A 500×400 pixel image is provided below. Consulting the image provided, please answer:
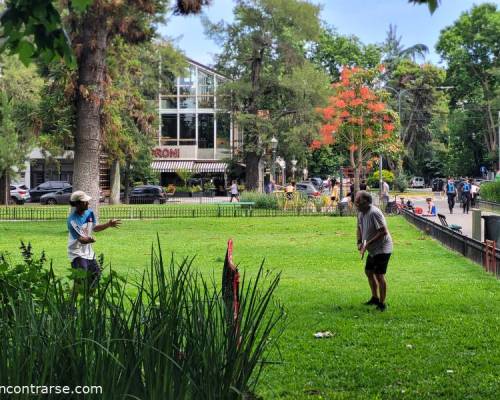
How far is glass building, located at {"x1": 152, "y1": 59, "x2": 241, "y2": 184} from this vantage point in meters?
64.1

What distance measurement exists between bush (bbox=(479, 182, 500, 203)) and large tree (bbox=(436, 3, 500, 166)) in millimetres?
22284

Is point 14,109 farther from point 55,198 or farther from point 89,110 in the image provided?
point 89,110

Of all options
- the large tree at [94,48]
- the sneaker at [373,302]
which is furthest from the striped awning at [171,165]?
the sneaker at [373,302]

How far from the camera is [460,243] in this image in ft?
54.3

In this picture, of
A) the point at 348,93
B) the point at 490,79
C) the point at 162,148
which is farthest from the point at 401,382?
the point at 490,79

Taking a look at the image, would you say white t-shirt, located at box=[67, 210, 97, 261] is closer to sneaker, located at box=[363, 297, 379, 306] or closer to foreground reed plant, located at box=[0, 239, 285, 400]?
sneaker, located at box=[363, 297, 379, 306]

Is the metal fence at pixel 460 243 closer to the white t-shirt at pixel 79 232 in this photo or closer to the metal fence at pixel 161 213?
the white t-shirt at pixel 79 232

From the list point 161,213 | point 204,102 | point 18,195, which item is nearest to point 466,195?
point 161,213

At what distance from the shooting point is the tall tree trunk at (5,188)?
4595 cm

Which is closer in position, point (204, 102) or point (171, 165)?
point (204, 102)

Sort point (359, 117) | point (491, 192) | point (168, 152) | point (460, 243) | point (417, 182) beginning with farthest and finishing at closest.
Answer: point (417, 182), point (168, 152), point (491, 192), point (359, 117), point (460, 243)

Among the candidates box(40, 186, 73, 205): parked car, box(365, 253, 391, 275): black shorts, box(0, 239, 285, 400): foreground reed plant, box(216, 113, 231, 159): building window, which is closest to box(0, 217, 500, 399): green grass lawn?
box(365, 253, 391, 275): black shorts

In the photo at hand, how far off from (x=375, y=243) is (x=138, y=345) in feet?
20.6

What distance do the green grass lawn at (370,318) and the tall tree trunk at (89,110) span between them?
9.91ft
